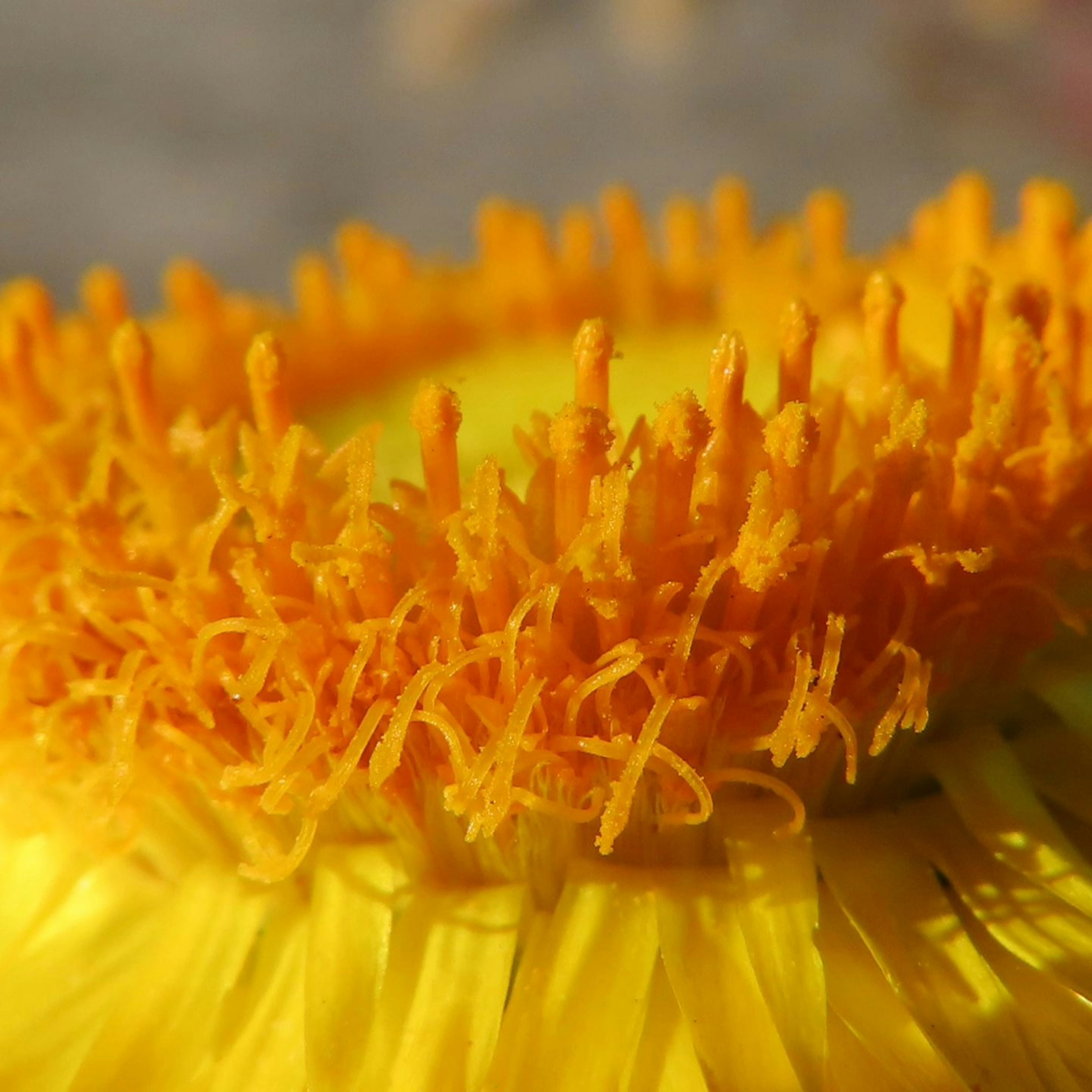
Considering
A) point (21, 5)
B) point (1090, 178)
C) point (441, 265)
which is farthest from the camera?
point (21, 5)

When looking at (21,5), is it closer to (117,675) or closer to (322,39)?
(322,39)

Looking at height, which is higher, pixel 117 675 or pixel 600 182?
pixel 600 182

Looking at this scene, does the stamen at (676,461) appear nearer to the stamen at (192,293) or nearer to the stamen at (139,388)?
the stamen at (139,388)

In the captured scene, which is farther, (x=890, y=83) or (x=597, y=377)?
(x=890, y=83)

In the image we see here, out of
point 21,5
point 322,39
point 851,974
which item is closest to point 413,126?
point 322,39

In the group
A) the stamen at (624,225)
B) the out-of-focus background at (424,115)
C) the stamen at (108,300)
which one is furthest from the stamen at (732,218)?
the out-of-focus background at (424,115)

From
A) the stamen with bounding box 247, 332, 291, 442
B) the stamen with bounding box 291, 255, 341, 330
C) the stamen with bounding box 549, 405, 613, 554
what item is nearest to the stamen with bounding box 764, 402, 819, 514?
the stamen with bounding box 549, 405, 613, 554

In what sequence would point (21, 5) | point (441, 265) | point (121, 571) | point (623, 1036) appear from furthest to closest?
point (21, 5) → point (441, 265) → point (121, 571) → point (623, 1036)
